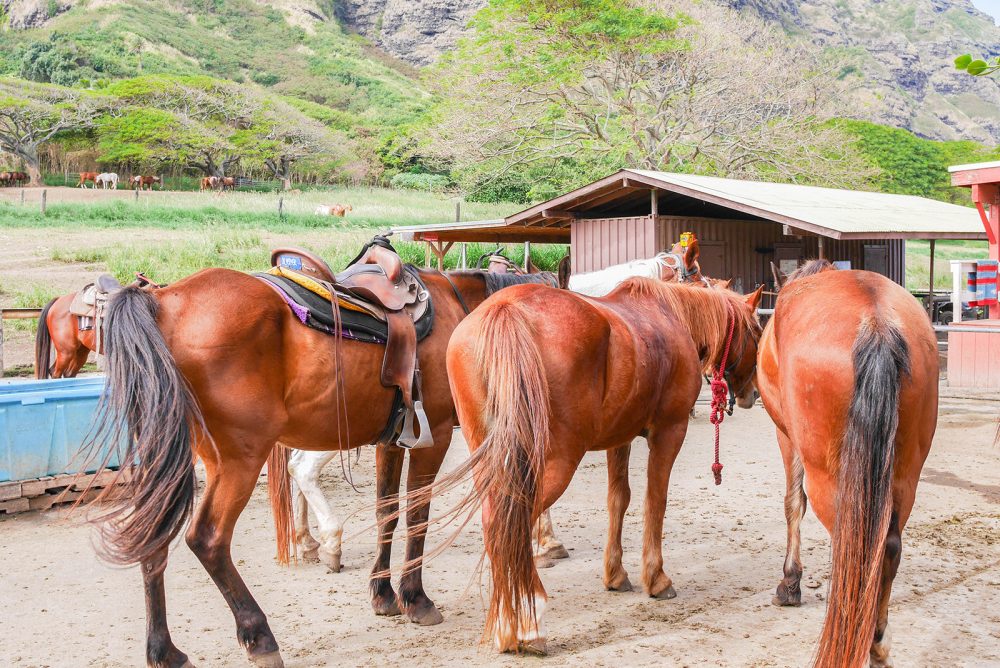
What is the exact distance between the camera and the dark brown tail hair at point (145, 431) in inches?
123

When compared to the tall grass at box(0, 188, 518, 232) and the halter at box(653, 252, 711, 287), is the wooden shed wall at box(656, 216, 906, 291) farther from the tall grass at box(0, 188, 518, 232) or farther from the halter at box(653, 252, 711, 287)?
the tall grass at box(0, 188, 518, 232)

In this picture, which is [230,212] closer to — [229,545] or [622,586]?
[622,586]

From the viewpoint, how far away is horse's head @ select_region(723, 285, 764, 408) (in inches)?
187

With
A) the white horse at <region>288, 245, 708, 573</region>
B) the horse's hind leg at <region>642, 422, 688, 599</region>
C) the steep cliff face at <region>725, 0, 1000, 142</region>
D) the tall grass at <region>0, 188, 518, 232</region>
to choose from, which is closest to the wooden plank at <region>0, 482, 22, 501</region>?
the white horse at <region>288, 245, 708, 573</region>

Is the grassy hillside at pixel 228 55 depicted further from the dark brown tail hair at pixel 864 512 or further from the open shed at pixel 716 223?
the dark brown tail hair at pixel 864 512

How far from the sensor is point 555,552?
15.9ft

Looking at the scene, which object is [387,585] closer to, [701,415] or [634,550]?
[634,550]

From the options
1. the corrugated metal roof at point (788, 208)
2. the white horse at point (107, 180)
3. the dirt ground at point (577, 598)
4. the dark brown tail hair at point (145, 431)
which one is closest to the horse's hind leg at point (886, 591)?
the dirt ground at point (577, 598)

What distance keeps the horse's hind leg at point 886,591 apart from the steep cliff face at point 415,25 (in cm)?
9504

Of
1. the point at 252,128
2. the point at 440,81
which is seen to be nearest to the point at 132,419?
the point at 440,81

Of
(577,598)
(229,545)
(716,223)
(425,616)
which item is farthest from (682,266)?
(716,223)

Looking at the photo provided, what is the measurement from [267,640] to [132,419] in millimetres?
1020

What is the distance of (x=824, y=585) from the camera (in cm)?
434

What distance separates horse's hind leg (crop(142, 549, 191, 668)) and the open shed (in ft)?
33.6
